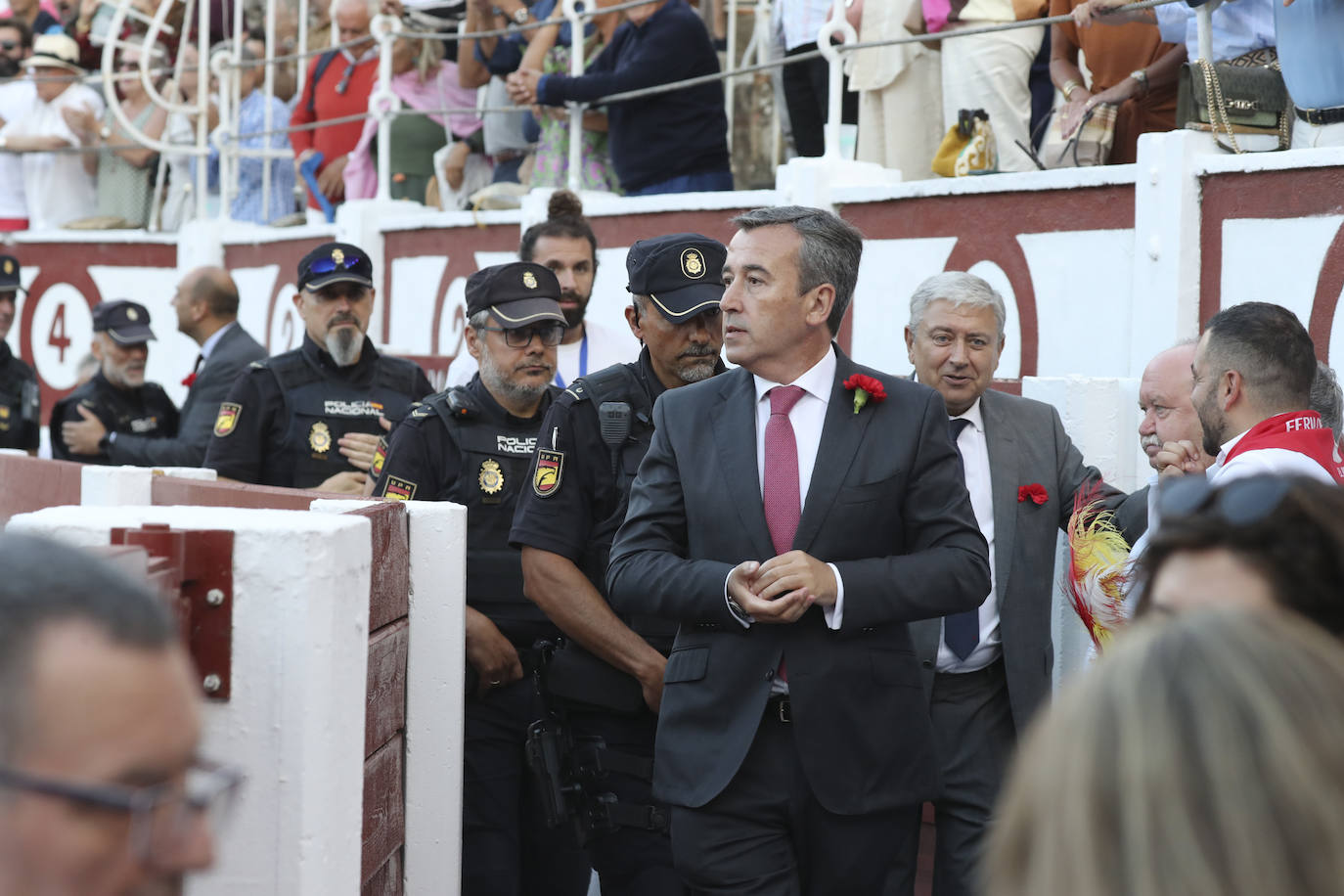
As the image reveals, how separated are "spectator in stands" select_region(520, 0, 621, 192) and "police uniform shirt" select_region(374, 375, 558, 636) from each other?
4.30m

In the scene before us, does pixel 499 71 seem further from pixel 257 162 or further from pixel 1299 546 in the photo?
pixel 1299 546

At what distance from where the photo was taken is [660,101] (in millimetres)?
8328

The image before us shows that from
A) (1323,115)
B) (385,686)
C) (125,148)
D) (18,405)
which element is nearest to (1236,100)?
(1323,115)

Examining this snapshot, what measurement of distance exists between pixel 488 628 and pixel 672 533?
1.02m

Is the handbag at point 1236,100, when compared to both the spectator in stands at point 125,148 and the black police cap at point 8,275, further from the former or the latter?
the spectator in stands at point 125,148

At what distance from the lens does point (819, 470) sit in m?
3.57

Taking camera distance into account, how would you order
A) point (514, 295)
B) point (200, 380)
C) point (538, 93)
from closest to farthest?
point (514, 295)
point (200, 380)
point (538, 93)

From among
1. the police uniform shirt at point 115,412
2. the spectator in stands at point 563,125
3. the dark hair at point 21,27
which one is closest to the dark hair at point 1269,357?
the police uniform shirt at point 115,412

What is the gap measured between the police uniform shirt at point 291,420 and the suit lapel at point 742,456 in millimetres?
2688

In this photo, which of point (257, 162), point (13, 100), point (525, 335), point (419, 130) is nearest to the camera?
point (525, 335)

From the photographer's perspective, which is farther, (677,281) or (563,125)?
(563,125)

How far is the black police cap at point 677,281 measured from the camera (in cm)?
441

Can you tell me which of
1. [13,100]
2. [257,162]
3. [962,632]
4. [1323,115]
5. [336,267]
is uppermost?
[13,100]

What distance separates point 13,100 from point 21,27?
577mm
